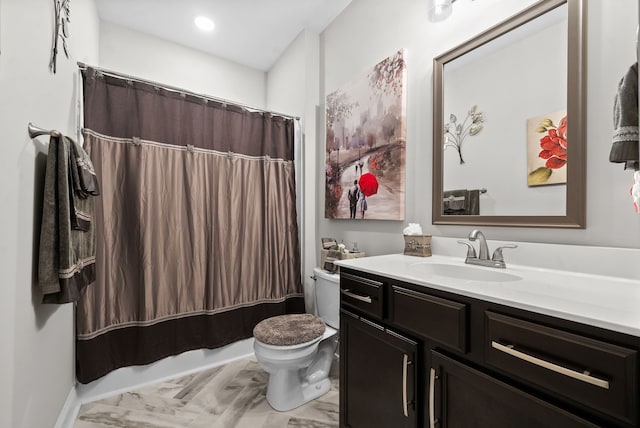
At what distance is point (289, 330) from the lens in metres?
1.60

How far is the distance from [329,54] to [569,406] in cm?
246

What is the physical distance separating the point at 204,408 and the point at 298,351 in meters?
0.66

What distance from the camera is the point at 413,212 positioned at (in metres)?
1.61

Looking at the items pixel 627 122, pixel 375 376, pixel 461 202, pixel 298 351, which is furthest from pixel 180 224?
pixel 627 122

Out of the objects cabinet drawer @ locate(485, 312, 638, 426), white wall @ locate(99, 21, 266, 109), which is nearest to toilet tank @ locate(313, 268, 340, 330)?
cabinet drawer @ locate(485, 312, 638, 426)

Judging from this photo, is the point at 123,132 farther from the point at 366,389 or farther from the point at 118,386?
the point at 366,389

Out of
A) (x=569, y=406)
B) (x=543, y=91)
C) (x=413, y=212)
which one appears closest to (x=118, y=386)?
(x=413, y=212)

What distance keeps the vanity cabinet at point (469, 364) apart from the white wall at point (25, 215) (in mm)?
1155

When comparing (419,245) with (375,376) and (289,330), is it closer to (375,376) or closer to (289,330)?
(375,376)

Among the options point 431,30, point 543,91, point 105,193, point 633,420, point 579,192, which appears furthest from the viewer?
point 105,193

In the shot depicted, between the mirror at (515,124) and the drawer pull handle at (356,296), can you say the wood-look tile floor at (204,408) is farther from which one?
the mirror at (515,124)

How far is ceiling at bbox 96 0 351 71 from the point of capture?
6.95 ft

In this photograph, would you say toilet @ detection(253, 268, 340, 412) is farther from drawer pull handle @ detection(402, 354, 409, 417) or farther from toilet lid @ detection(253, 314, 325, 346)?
drawer pull handle @ detection(402, 354, 409, 417)

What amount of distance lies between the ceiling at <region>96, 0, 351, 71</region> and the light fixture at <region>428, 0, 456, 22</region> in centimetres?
98
